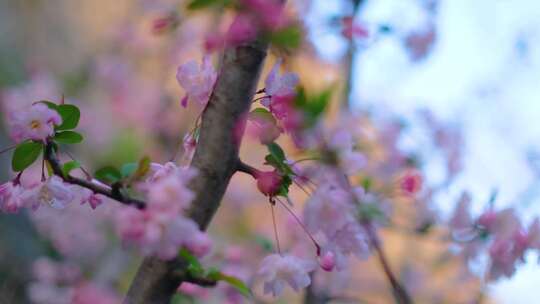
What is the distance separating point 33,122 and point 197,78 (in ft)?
0.56

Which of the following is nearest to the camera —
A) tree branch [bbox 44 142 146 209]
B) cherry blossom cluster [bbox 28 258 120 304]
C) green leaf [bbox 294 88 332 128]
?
green leaf [bbox 294 88 332 128]

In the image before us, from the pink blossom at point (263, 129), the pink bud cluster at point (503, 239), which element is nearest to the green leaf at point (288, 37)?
the pink blossom at point (263, 129)

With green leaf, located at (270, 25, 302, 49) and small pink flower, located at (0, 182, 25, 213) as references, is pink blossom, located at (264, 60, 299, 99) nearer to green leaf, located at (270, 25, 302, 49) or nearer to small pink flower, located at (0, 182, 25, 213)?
green leaf, located at (270, 25, 302, 49)

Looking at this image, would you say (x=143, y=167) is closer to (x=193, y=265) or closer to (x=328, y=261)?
(x=193, y=265)

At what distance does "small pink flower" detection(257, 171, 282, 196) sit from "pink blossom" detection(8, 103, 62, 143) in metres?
0.21

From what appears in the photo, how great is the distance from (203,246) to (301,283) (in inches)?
6.5

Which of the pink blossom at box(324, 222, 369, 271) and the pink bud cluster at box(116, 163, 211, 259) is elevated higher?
the pink blossom at box(324, 222, 369, 271)

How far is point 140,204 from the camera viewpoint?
1.77ft

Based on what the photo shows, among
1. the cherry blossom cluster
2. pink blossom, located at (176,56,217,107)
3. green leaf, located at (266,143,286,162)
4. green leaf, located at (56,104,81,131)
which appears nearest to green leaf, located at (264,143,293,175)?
green leaf, located at (266,143,286,162)

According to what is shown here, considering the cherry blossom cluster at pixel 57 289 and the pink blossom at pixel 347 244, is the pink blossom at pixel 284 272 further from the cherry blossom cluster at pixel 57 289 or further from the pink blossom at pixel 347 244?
the cherry blossom cluster at pixel 57 289

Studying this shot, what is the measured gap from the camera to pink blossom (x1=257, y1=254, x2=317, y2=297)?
643 mm

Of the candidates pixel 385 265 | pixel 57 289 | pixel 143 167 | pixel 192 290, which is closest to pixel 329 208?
pixel 385 265

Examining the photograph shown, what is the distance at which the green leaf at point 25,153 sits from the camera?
0.62 m

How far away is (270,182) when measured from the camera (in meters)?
0.62
